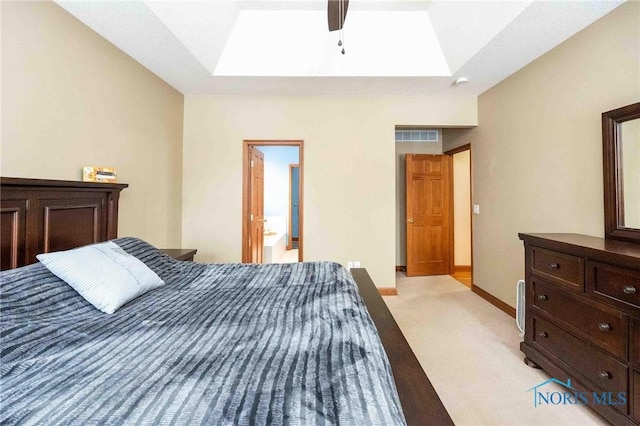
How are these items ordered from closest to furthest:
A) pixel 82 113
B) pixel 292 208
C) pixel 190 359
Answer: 1. pixel 190 359
2. pixel 82 113
3. pixel 292 208

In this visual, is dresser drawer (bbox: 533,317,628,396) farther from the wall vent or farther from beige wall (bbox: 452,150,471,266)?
the wall vent

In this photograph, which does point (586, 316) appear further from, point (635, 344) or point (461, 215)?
point (461, 215)

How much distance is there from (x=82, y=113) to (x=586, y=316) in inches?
149

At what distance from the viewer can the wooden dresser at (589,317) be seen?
1.40 metres

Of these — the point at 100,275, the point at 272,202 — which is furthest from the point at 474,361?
the point at 272,202

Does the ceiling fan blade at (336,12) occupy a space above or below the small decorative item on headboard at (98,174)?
above

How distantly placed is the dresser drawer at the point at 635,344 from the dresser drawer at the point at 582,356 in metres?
0.06

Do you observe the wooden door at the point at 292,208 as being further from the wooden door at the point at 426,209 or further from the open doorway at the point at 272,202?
the wooden door at the point at 426,209

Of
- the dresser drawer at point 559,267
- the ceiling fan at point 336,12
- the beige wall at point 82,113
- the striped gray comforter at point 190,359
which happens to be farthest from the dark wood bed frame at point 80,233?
the ceiling fan at point 336,12

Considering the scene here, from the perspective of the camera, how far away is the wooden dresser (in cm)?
140

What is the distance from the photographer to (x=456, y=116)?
11.8 feet

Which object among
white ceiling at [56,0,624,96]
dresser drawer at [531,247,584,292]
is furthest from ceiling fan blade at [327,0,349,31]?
dresser drawer at [531,247,584,292]

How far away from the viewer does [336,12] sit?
65.8 inches

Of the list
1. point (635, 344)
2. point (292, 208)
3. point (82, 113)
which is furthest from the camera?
point (292, 208)
